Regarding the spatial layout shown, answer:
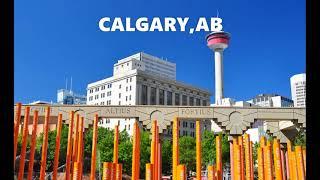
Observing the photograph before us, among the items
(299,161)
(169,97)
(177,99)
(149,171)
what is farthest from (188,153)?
(177,99)

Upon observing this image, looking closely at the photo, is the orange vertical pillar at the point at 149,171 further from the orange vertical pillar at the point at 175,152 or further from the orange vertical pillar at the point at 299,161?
the orange vertical pillar at the point at 299,161

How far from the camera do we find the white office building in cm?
9975

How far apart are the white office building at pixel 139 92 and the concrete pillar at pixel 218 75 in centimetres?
358

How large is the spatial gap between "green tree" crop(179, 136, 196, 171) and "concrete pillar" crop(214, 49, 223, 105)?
176ft

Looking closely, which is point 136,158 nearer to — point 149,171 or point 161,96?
point 149,171

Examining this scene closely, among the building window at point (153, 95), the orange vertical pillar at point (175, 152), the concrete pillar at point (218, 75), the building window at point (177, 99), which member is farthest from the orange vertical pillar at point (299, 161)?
the concrete pillar at point (218, 75)

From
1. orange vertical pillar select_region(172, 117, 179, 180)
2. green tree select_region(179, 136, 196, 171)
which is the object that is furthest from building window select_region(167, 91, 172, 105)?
orange vertical pillar select_region(172, 117, 179, 180)

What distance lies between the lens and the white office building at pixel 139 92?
99.8m

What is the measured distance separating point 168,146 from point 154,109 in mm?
37478

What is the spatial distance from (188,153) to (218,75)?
2559 inches
